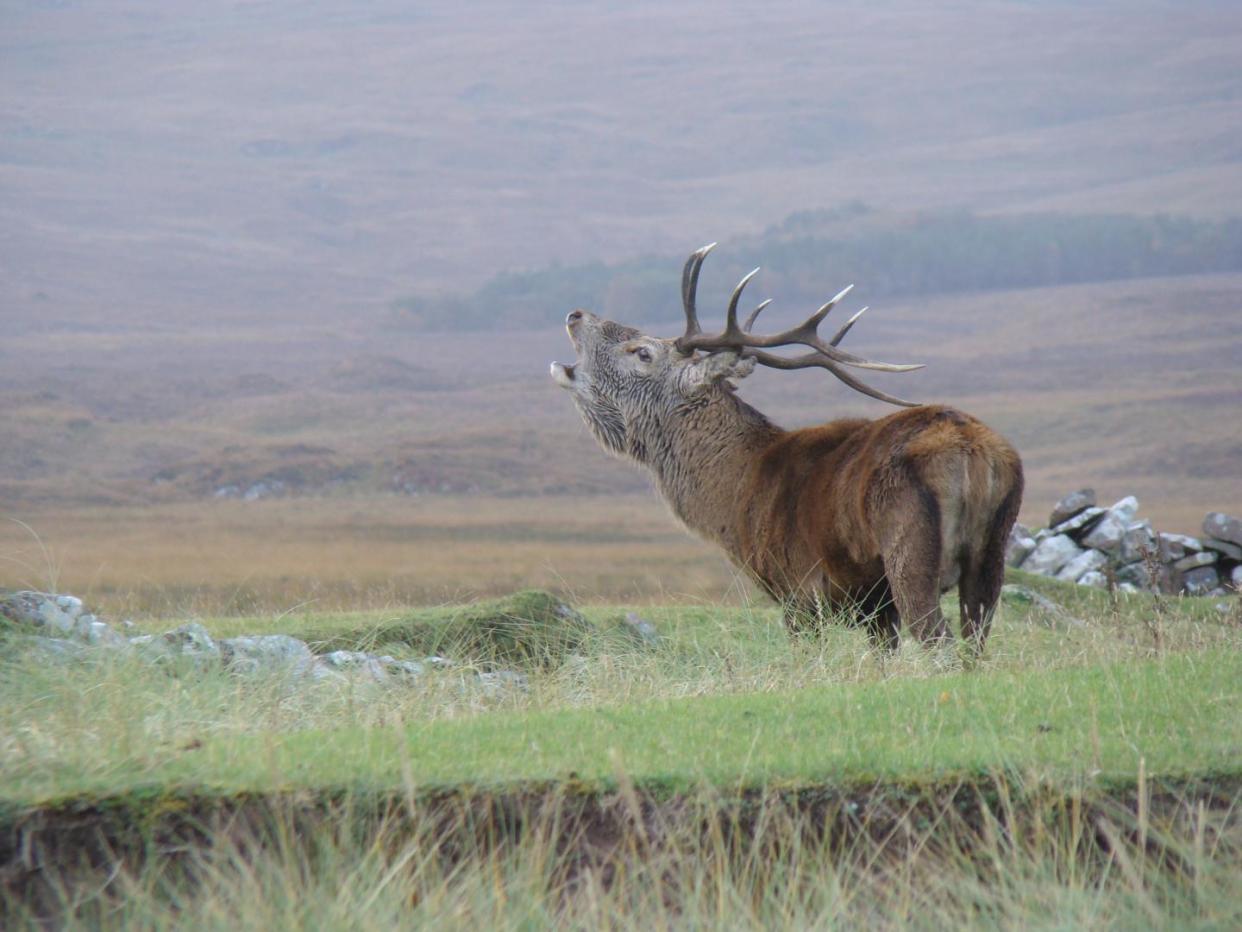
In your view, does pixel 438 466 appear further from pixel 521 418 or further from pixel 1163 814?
pixel 1163 814

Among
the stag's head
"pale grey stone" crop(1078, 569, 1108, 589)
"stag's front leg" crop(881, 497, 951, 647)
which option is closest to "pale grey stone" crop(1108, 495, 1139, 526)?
"pale grey stone" crop(1078, 569, 1108, 589)

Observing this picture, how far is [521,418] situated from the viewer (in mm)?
97750

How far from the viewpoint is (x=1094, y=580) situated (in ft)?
58.2

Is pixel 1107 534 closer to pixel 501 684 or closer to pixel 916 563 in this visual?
pixel 916 563

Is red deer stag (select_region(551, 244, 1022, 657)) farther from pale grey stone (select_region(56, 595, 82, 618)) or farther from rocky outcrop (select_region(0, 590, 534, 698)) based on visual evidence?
pale grey stone (select_region(56, 595, 82, 618))

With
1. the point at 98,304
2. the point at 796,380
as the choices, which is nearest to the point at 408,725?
the point at 796,380


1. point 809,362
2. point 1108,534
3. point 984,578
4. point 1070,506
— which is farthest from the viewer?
point 1070,506

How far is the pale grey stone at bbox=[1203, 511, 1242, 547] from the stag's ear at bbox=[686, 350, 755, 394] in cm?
880

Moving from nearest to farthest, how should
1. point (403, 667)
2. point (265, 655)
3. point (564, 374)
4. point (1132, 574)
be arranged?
point (265, 655) → point (403, 667) → point (564, 374) → point (1132, 574)

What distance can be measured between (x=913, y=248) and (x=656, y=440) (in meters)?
135

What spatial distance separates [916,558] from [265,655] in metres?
Answer: 3.87

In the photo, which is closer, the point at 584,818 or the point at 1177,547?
the point at 584,818

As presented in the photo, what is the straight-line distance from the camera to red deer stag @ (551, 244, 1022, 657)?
9.03 metres

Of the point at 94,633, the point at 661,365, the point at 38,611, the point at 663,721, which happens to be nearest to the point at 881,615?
the point at 661,365
